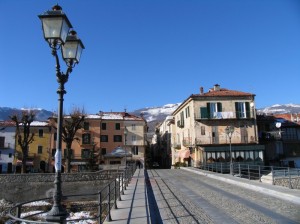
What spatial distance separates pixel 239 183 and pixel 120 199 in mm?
10208

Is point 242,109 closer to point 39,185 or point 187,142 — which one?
point 187,142

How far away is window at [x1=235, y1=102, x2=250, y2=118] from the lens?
51.7m

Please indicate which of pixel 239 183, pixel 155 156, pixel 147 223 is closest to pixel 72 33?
pixel 147 223

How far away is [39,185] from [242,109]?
102ft

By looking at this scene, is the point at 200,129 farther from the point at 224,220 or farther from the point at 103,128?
the point at 224,220

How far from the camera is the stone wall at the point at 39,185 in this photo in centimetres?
4052

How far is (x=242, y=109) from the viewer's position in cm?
5197

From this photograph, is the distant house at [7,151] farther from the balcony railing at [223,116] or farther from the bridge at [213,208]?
the bridge at [213,208]

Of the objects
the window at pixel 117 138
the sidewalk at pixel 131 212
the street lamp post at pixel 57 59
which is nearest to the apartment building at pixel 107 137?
the window at pixel 117 138

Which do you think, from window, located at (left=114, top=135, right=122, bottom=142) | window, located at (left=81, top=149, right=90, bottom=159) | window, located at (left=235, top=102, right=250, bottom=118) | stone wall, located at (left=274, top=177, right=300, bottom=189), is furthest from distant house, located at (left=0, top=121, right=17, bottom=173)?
stone wall, located at (left=274, top=177, right=300, bottom=189)

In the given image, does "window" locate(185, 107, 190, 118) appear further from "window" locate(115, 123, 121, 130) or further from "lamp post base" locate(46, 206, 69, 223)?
"lamp post base" locate(46, 206, 69, 223)

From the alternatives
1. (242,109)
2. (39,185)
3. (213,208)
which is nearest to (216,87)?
(242,109)

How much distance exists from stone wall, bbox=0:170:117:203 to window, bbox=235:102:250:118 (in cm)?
2200

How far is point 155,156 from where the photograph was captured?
92438mm
